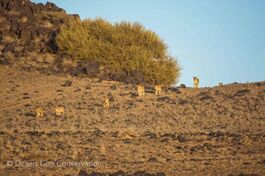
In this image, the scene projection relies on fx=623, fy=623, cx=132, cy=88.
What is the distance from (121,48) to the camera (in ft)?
121

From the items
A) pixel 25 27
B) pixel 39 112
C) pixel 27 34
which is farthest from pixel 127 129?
pixel 25 27

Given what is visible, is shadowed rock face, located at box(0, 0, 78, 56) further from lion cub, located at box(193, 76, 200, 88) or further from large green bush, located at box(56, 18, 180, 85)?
lion cub, located at box(193, 76, 200, 88)

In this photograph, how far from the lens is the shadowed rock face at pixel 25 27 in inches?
1483

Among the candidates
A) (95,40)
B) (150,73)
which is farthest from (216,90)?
(95,40)

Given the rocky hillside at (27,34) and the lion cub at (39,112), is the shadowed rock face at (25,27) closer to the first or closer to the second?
the rocky hillside at (27,34)

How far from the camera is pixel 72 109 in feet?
82.6

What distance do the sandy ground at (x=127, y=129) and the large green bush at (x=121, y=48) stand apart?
4561 mm

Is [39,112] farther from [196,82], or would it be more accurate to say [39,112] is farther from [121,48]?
[121,48]

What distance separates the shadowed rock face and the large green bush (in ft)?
3.98

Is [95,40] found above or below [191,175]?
above

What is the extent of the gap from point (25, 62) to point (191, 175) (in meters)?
23.9

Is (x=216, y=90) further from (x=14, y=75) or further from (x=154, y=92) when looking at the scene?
(x=14, y=75)

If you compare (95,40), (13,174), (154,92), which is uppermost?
(95,40)

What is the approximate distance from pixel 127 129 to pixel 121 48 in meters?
16.3
